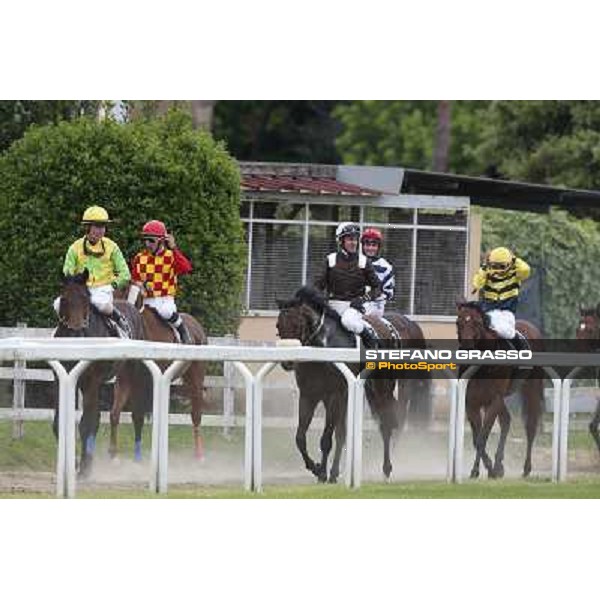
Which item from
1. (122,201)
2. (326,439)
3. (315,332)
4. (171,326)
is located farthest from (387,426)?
(122,201)

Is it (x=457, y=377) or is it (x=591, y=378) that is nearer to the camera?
(x=457, y=377)

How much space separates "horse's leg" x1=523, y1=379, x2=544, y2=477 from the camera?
17.6 m

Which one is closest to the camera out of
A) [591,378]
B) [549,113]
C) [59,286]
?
[59,286]

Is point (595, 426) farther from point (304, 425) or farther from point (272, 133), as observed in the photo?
point (272, 133)

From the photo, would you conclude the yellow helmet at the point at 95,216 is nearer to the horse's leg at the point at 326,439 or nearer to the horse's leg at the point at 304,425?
the horse's leg at the point at 304,425

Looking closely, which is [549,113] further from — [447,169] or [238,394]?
[238,394]

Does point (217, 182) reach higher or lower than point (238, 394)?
A: higher

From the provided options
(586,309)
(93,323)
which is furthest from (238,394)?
(586,309)

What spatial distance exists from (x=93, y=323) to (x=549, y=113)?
1973cm

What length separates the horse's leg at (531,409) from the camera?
17.6 meters

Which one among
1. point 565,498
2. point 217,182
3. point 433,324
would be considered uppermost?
point 217,182

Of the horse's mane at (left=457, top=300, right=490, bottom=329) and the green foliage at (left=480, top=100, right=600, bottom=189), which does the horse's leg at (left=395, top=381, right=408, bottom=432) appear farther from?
the green foliage at (left=480, top=100, right=600, bottom=189)

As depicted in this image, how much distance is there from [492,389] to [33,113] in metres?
4.63

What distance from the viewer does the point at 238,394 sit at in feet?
55.1
